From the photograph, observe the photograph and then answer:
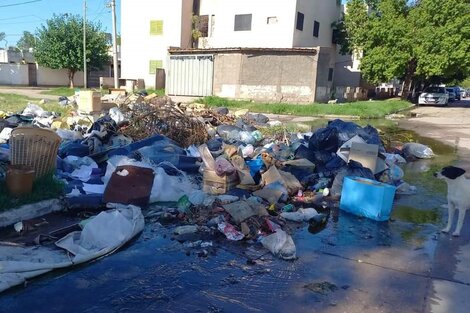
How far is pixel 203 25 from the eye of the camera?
2986cm

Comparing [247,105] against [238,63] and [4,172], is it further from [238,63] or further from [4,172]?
[4,172]

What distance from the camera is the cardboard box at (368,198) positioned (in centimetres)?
532

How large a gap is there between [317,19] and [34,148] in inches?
1047

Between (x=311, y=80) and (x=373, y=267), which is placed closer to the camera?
(x=373, y=267)

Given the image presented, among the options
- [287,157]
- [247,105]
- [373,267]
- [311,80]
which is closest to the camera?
[373,267]

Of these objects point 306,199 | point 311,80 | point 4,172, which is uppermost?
point 311,80

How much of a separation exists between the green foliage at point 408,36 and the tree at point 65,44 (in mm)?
21752

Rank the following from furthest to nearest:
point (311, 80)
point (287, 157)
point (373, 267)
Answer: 1. point (311, 80)
2. point (287, 157)
3. point (373, 267)

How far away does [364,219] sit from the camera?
17.9 feet

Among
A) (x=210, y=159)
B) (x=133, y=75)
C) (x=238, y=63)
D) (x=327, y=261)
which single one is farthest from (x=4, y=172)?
(x=133, y=75)

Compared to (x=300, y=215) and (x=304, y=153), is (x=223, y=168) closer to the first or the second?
(x=300, y=215)

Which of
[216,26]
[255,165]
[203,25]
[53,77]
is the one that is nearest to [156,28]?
[203,25]

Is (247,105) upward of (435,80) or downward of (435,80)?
downward

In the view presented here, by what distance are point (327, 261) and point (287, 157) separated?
13.2ft
